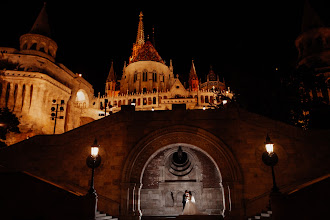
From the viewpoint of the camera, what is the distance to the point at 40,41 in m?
35.8

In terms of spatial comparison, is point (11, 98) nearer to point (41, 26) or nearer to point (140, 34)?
point (41, 26)

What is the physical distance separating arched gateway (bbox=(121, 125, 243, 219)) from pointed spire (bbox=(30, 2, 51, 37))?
3270 cm

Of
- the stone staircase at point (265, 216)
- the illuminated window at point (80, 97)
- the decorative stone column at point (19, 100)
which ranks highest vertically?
the illuminated window at point (80, 97)

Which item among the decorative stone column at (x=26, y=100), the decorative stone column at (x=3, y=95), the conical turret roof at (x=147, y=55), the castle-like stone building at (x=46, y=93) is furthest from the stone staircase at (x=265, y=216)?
the conical turret roof at (x=147, y=55)

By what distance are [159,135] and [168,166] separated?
18.6 ft

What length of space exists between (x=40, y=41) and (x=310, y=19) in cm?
4197

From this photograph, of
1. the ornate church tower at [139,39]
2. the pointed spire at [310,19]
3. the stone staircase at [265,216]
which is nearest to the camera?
the stone staircase at [265,216]

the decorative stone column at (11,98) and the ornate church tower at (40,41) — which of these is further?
the ornate church tower at (40,41)

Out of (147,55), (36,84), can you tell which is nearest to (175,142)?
(36,84)

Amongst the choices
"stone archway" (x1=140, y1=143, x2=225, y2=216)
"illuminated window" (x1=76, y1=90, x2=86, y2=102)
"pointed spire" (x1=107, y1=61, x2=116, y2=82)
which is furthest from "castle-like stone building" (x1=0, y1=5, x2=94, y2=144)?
"pointed spire" (x1=107, y1=61, x2=116, y2=82)

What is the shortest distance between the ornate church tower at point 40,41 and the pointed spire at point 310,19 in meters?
39.9

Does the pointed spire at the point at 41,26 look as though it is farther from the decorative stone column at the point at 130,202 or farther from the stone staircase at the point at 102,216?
the stone staircase at the point at 102,216

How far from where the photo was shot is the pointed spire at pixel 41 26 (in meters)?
36.5

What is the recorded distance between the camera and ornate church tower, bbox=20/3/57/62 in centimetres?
3519
